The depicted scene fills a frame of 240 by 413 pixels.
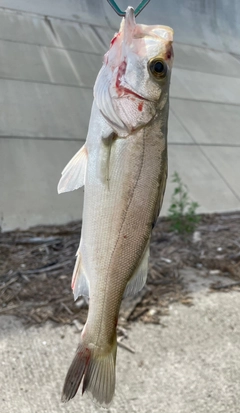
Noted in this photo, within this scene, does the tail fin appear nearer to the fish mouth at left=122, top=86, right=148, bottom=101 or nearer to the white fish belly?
the white fish belly

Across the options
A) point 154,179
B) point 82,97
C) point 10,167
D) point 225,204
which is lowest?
point 225,204

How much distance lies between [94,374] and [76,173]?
689 mm

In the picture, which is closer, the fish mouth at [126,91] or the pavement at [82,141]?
the fish mouth at [126,91]

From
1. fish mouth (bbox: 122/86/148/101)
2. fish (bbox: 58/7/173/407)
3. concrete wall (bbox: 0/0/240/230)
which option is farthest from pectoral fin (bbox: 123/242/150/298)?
concrete wall (bbox: 0/0/240/230)

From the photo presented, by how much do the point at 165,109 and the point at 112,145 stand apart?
0.74 ft

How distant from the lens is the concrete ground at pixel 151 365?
2705mm

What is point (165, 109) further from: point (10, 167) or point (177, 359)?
point (10, 167)

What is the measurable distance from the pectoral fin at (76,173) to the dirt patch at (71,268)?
6.71 ft

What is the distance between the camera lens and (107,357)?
1.51 metres

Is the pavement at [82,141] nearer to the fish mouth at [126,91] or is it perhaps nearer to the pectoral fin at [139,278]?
the pectoral fin at [139,278]

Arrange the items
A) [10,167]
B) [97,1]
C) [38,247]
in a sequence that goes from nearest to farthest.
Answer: [38,247]
[10,167]
[97,1]

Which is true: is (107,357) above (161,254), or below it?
above

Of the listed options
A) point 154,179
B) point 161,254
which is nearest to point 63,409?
point 154,179

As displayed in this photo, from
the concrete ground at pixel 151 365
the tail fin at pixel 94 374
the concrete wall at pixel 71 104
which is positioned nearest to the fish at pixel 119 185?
the tail fin at pixel 94 374
